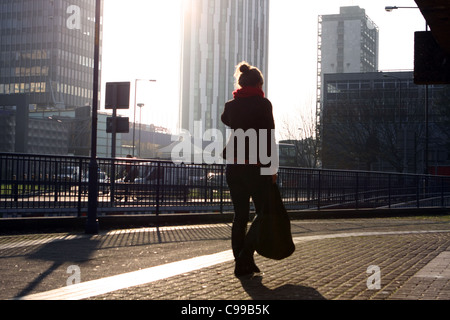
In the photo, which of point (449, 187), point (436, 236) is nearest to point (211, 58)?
point (449, 187)

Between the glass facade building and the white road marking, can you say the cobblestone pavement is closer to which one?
the white road marking

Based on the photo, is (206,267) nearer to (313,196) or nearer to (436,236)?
(436,236)

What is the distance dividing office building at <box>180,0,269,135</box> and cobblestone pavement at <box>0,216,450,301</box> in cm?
18336

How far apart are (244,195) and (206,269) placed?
90cm

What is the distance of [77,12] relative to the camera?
139 metres

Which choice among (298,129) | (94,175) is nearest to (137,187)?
(94,175)

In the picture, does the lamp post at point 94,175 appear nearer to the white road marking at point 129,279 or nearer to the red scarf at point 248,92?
the white road marking at point 129,279

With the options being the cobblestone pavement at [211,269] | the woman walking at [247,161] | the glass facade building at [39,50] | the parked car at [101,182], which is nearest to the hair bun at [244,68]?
the woman walking at [247,161]

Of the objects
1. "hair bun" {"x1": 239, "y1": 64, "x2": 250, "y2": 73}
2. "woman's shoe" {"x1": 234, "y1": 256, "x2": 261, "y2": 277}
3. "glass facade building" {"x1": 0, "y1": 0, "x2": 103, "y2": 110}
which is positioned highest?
"glass facade building" {"x1": 0, "y1": 0, "x2": 103, "y2": 110}

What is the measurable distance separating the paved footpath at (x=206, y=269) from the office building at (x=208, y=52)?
602 feet

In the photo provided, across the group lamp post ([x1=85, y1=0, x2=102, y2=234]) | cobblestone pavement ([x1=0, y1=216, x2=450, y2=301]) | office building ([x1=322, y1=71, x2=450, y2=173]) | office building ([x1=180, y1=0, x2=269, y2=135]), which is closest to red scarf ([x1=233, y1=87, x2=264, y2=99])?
cobblestone pavement ([x1=0, y1=216, x2=450, y2=301])

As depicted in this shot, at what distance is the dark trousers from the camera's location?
575cm

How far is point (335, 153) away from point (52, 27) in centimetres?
9346

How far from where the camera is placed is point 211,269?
6.18 metres
